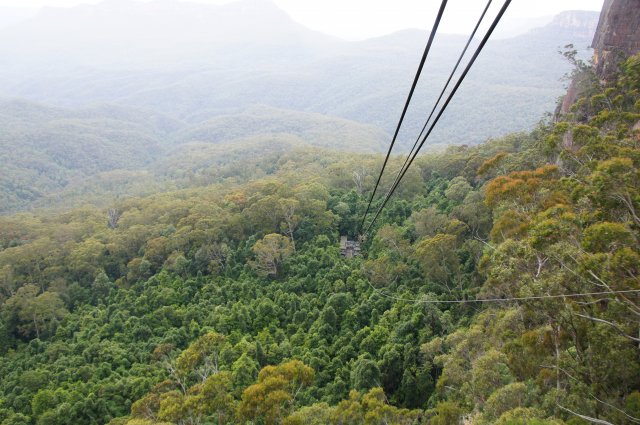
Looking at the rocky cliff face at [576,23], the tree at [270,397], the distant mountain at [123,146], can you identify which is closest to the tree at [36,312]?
the tree at [270,397]

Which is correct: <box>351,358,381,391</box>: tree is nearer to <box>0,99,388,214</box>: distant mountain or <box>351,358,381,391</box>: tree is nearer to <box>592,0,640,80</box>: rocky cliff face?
<box>592,0,640,80</box>: rocky cliff face

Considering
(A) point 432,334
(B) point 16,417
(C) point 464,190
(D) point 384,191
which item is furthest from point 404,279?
(B) point 16,417

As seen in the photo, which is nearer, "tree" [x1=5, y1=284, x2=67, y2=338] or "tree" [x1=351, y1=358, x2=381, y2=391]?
"tree" [x1=351, y1=358, x2=381, y2=391]

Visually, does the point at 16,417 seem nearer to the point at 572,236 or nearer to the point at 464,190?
the point at 572,236

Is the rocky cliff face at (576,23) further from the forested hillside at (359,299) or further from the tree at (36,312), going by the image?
the tree at (36,312)

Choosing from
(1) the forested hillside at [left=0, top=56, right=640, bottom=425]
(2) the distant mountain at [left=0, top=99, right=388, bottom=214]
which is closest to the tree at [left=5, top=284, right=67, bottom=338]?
(1) the forested hillside at [left=0, top=56, right=640, bottom=425]

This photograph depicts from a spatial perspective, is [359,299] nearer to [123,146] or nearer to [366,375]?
[366,375]

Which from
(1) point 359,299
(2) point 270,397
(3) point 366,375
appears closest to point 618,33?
(1) point 359,299
